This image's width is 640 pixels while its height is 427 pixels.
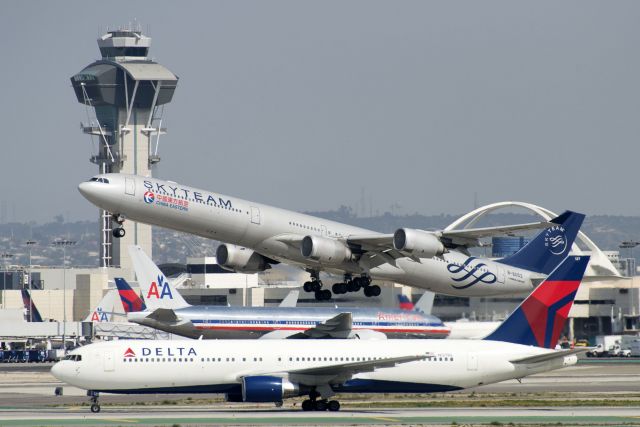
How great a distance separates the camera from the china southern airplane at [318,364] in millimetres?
58688

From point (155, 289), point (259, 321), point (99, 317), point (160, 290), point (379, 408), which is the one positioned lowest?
point (379, 408)

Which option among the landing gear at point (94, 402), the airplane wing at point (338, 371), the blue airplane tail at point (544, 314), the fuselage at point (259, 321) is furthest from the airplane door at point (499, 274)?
the landing gear at point (94, 402)

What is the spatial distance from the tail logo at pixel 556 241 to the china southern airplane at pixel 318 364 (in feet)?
43.0

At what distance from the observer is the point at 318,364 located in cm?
Result: 6022

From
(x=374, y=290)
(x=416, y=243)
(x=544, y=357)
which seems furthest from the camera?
(x=374, y=290)

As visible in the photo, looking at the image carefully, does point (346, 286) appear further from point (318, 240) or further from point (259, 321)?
point (259, 321)

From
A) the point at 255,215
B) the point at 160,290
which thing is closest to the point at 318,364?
the point at 255,215

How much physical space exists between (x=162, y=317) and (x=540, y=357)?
109 feet

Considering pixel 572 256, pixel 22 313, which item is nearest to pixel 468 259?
pixel 572 256

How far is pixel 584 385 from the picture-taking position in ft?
260

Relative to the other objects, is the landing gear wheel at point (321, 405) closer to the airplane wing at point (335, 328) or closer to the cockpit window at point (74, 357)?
the cockpit window at point (74, 357)

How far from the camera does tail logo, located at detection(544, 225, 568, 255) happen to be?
75.8 metres

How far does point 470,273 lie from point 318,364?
15285 millimetres

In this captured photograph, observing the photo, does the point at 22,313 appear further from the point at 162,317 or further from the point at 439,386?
the point at 439,386
